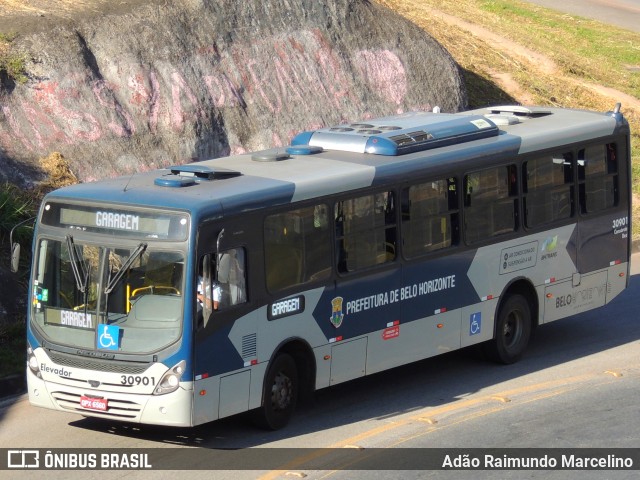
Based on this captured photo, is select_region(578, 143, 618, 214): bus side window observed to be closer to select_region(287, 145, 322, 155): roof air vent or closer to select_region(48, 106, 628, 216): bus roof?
select_region(48, 106, 628, 216): bus roof

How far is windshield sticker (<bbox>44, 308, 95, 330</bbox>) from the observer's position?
454 inches

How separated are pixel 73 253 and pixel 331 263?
8.76 ft

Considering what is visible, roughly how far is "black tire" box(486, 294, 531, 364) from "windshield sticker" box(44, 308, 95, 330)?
553cm

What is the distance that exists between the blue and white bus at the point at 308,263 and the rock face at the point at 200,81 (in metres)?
6.11

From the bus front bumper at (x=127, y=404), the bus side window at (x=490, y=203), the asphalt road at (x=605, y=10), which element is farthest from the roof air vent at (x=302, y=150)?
the asphalt road at (x=605, y=10)

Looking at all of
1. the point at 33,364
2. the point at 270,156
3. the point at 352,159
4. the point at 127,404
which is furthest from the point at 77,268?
the point at 352,159

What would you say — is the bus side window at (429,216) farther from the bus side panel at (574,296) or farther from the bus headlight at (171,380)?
the bus headlight at (171,380)

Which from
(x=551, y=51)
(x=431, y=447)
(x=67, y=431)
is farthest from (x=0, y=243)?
(x=551, y=51)

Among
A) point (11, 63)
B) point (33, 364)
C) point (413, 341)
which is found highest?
point (11, 63)

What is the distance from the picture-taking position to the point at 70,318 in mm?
11680

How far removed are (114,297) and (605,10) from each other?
33927mm

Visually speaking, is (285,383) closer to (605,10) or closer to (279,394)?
(279,394)

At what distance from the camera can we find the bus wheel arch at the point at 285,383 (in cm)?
1218

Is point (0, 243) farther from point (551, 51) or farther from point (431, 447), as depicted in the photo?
point (551, 51)
